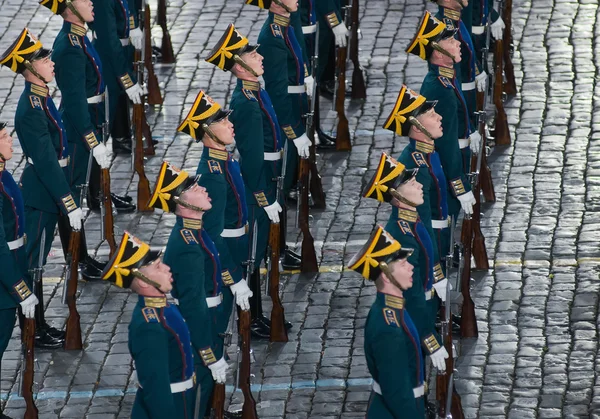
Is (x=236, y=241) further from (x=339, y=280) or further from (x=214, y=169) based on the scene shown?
(x=339, y=280)

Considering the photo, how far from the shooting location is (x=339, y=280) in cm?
1422

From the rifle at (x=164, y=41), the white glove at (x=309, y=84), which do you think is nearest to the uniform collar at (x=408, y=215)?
the white glove at (x=309, y=84)

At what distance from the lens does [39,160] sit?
13.0m

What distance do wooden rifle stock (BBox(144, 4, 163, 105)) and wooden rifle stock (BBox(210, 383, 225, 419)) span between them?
7236mm

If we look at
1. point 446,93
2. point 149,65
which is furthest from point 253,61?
point 149,65

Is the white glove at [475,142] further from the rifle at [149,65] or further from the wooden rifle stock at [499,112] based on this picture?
the rifle at [149,65]

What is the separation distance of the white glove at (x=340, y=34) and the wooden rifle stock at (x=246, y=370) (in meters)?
5.75

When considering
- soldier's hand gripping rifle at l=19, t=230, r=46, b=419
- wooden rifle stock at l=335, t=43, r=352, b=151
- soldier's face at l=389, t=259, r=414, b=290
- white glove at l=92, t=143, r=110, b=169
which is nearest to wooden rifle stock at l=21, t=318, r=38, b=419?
soldier's hand gripping rifle at l=19, t=230, r=46, b=419

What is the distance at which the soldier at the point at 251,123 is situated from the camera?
1289 cm

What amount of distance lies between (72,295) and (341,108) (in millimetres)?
4794

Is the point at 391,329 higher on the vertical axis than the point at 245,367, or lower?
higher

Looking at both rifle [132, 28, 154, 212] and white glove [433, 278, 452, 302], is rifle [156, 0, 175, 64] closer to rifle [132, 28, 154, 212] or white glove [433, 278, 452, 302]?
rifle [132, 28, 154, 212]

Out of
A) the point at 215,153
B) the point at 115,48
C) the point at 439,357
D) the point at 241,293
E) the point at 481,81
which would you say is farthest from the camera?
the point at 115,48

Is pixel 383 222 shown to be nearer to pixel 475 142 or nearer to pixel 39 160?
pixel 475 142
